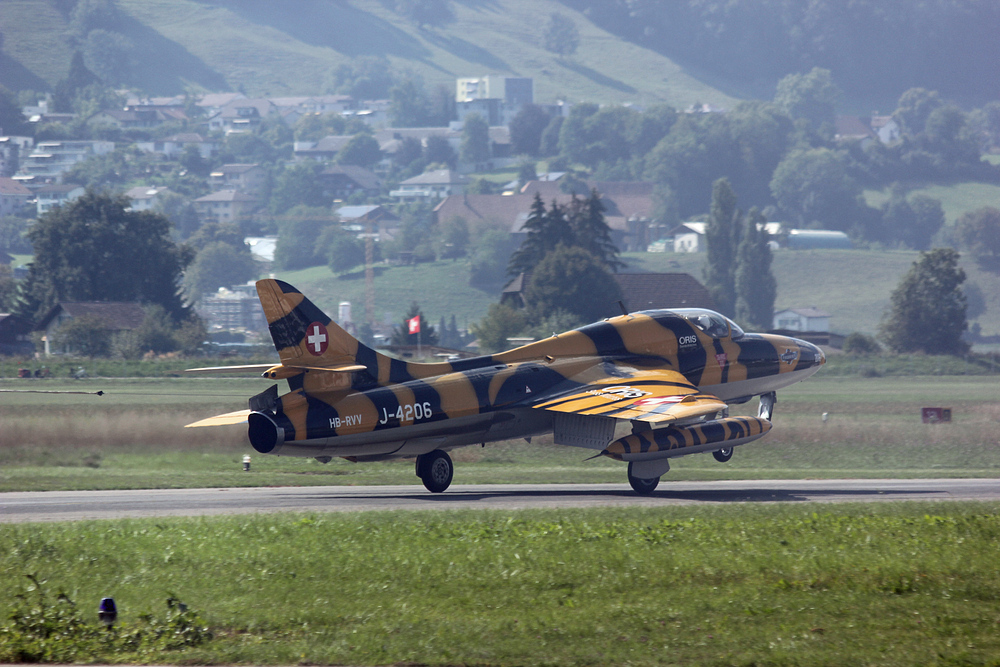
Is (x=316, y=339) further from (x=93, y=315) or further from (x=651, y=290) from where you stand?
(x=651, y=290)

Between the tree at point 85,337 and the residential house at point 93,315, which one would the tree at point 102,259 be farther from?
the tree at point 85,337

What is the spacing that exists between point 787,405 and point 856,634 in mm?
41708

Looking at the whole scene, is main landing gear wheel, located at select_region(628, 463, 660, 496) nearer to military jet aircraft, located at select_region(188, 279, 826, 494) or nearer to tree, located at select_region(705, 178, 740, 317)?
military jet aircraft, located at select_region(188, 279, 826, 494)

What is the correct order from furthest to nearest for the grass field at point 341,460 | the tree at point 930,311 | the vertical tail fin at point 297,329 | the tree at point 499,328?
1. the tree at point 930,311
2. the tree at point 499,328
3. the grass field at point 341,460
4. the vertical tail fin at point 297,329

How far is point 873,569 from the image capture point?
50.8 feet

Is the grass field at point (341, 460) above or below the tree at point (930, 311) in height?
below

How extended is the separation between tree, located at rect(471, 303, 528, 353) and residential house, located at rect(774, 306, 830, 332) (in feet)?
241

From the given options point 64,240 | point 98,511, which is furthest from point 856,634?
point 64,240

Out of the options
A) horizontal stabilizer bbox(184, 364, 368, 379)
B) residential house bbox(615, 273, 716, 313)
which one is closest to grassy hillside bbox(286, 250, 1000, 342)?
residential house bbox(615, 273, 716, 313)

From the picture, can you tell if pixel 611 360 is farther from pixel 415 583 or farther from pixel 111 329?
pixel 111 329

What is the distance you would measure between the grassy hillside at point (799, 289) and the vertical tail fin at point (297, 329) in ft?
464

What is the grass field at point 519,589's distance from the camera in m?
12.2

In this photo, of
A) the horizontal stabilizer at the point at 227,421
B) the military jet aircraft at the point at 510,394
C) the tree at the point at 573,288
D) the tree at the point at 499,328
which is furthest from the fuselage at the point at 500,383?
the tree at the point at 573,288

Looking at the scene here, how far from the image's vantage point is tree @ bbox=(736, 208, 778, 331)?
157 metres
